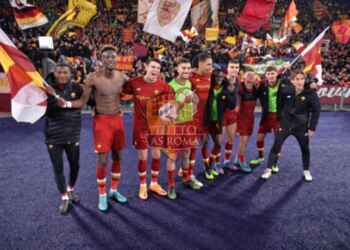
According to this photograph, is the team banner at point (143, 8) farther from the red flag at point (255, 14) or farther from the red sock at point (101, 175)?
the red sock at point (101, 175)

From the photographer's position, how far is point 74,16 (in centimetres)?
488

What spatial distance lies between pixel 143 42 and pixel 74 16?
11.4 m

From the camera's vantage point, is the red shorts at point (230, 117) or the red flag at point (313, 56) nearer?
the red shorts at point (230, 117)

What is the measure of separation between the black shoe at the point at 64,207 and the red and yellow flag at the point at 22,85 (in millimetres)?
1308

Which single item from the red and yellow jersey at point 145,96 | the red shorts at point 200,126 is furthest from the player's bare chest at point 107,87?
the red shorts at point 200,126

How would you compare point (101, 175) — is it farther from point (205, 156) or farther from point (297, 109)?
point (297, 109)

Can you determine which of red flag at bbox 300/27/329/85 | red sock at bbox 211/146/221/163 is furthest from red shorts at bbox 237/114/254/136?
red flag at bbox 300/27/329/85

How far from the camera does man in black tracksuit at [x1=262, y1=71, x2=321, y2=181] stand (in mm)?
4793

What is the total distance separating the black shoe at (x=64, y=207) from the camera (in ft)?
12.9

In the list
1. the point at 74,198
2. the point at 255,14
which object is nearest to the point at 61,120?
the point at 74,198

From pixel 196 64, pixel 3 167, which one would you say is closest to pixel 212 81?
pixel 196 64

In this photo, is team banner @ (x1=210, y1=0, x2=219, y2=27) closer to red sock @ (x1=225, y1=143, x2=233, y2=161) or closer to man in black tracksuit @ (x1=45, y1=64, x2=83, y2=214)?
red sock @ (x1=225, y1=143, x2=233, y2=161)

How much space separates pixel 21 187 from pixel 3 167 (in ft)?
3.75

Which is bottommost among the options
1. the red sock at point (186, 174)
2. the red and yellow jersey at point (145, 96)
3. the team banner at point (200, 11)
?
the red sock at point (186, 174)
